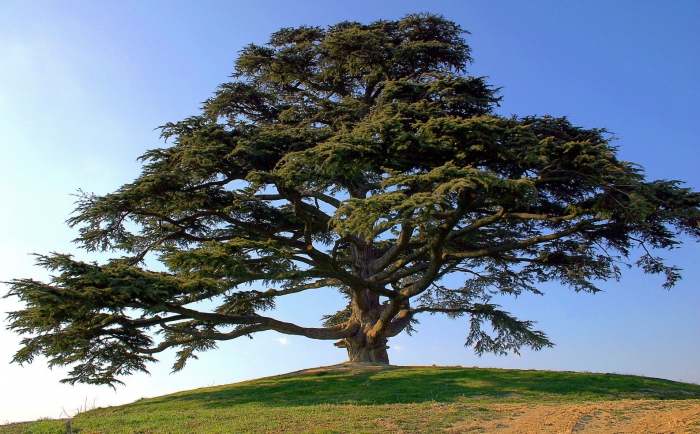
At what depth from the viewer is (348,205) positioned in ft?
39.1

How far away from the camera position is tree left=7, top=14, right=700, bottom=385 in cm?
1324

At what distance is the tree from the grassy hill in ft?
5.68

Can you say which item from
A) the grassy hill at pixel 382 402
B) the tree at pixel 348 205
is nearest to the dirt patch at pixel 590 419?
the grassy hill at pixel 382 402

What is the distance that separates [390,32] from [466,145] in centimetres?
782

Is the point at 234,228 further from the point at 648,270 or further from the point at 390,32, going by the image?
the point at 648,270

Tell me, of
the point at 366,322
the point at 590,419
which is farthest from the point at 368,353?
the point at 590,419

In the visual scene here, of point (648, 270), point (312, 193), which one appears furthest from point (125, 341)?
point (648, 270)

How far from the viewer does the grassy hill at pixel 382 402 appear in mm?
10438

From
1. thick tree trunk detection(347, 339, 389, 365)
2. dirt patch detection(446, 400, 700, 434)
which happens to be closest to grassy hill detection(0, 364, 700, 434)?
dirt patch detection(446, 400, 700, 434)

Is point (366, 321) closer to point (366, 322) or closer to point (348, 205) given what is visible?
point (366, 322)

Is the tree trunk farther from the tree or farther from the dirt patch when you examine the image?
the dirt patch

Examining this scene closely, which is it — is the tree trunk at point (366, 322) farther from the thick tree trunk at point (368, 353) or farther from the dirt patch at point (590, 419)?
the dirt patch at point (590, 419)

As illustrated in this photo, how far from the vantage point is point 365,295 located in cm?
1986

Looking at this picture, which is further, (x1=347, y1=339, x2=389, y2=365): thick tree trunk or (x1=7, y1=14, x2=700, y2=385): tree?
(x1=347, y1=339, x2=389, y2=365): thick tree trunk
